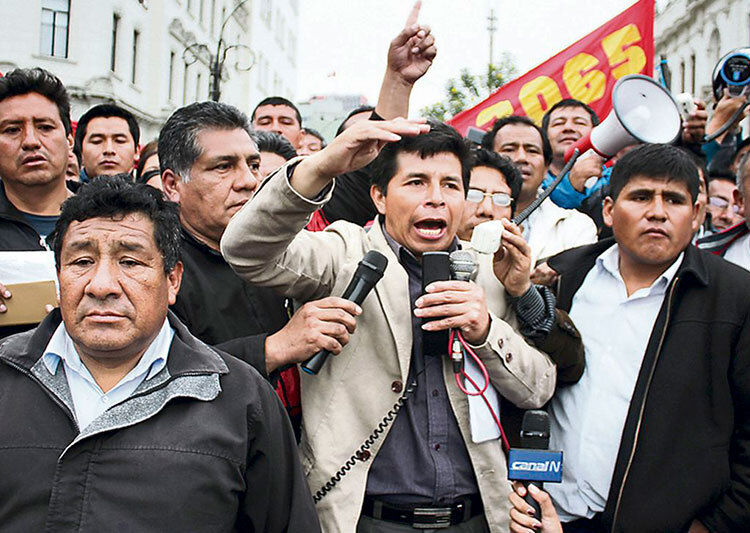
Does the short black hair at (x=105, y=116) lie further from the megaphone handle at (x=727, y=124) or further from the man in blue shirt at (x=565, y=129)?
the megaphone handle at (x=727, y=124)

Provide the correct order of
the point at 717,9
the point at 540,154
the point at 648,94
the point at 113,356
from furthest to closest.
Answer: the point at 717,9 → the point at 540,154 → the point at 648,94 → the point at 113,356

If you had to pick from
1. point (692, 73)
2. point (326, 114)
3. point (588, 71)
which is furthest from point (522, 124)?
point (326, 114)

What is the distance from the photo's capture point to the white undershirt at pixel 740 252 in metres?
3.74

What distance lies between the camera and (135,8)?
29.6 metres

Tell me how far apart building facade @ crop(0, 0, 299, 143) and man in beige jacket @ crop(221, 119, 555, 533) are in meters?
18.7

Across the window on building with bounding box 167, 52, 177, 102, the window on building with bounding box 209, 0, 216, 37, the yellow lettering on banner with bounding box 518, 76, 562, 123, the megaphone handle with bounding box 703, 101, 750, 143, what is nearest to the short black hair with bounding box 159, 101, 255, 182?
the megaphone handle with bounding box 703, 101, 750, 143

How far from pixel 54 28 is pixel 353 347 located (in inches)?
1089

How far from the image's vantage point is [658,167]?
3068mm

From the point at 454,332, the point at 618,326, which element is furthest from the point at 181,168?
the point at 618,326

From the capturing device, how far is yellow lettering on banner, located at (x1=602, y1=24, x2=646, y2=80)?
665 cm

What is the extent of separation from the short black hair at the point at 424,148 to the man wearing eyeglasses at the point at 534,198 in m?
1.01

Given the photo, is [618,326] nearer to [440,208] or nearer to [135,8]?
[440,208]

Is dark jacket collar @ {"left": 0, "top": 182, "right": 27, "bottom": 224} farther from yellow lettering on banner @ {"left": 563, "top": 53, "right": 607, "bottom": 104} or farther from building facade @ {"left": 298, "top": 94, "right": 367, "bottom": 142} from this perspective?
building facade @ {"left": 298, "top": 94, "right": 367, "bottom": 142}

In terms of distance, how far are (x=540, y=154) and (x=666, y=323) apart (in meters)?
2.18
